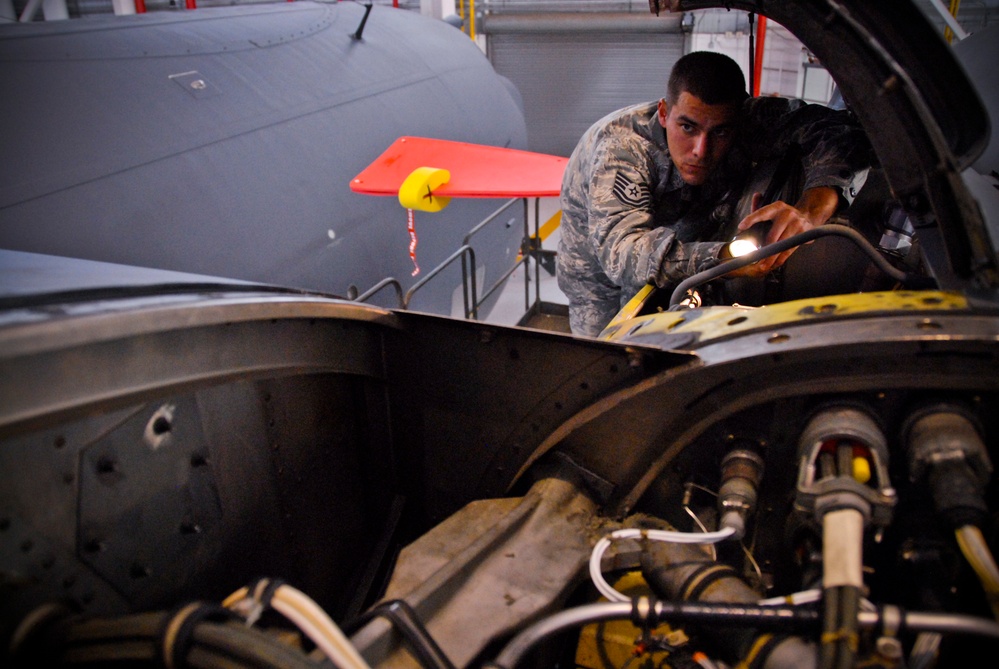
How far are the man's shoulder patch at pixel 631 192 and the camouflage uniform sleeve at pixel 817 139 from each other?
0.46 meters

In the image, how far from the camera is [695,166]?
102 inches

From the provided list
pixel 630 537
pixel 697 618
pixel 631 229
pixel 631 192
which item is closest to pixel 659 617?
pixel 697 618

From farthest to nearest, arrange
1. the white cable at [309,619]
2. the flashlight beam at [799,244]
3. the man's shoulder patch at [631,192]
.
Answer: the man's shoulder patch at [631,192], the flashlight beam at [799,244], the white cable at [309,619]

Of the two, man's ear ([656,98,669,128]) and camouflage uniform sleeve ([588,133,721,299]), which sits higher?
man's ear ([656,98,669,128])

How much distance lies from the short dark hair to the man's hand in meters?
0.47

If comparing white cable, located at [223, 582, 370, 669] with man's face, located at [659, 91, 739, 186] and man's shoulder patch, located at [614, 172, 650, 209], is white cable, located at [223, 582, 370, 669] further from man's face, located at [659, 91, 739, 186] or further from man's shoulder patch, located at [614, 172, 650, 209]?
man's face, located at [659, 91, 739, 186]

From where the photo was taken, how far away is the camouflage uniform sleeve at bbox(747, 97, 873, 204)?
227cm

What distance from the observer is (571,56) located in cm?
898

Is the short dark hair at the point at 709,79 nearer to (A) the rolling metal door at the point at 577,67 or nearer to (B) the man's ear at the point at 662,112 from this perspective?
(B) the man's ear at the point at 662,112

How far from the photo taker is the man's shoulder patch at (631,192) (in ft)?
8.42

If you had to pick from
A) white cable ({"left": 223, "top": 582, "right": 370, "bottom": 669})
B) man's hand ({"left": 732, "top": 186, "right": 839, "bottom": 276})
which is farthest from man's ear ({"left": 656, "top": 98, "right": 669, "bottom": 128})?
white cable ({"left": 223, "top": 582, "right": 370, "bottom": 669})

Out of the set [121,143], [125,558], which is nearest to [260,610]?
[125,558]

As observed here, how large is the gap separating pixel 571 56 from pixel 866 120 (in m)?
8.03

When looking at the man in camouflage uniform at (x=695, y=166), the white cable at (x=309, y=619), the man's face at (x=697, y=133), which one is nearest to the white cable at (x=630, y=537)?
the white cable at (x=309, y=619)
